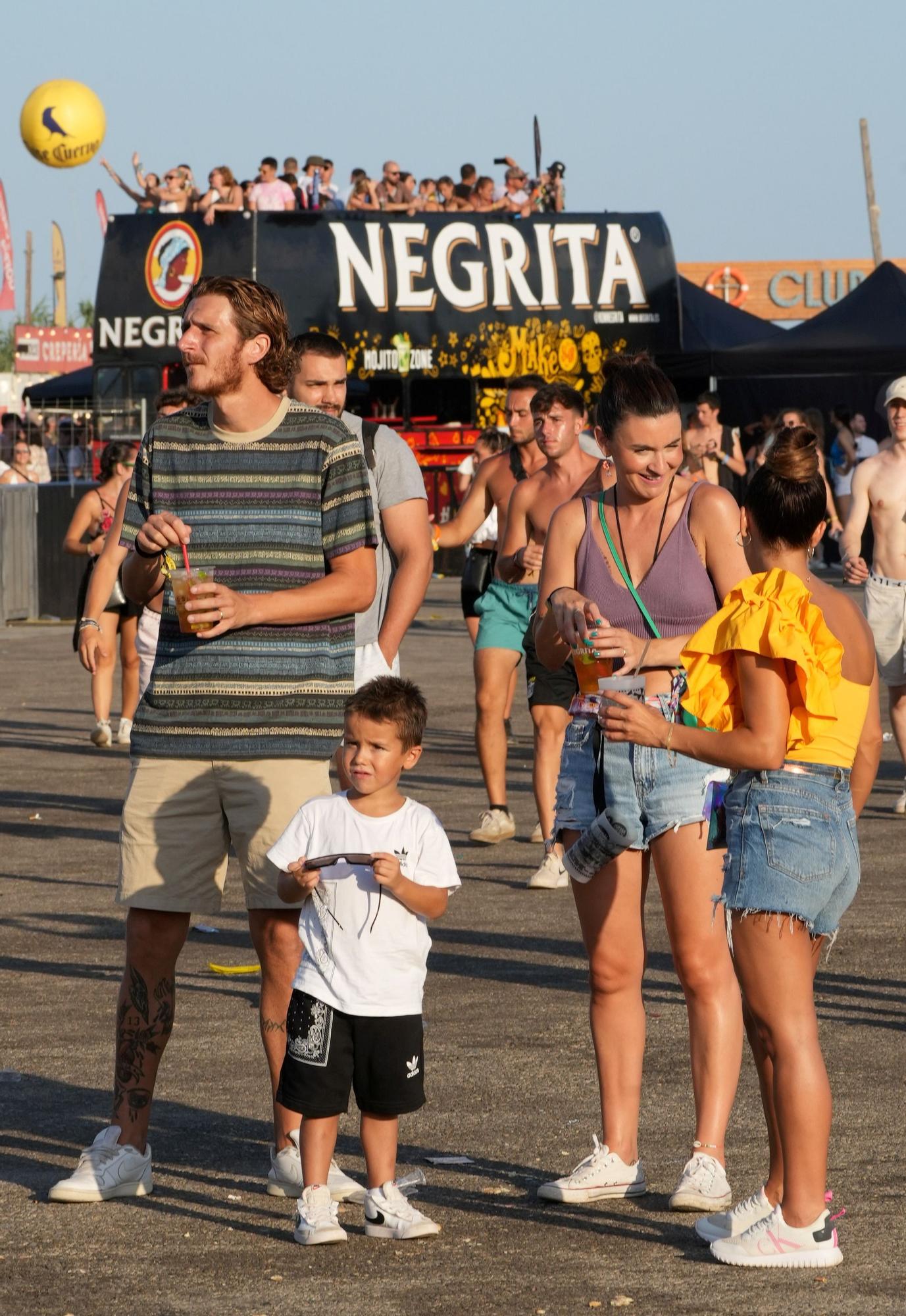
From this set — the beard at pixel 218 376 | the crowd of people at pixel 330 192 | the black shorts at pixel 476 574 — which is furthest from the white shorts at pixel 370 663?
the crowd of people at pixel 330 192

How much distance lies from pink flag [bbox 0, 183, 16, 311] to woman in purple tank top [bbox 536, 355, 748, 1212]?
174 feet

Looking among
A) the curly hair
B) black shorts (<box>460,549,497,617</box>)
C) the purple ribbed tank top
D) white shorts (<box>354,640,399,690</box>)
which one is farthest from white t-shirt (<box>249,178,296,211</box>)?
the purple ribbed tank top

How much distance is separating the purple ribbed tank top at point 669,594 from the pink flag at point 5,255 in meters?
53.0

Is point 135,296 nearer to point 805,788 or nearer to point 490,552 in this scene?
point 490,552

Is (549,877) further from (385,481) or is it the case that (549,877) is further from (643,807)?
(643,807)

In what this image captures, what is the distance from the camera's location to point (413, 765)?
15.6 feet

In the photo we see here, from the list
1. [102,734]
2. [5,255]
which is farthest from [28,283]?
[102,734]

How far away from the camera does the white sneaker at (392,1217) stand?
15.3ft

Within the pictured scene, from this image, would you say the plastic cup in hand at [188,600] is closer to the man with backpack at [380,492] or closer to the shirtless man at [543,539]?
the man with backpack at [380,492]

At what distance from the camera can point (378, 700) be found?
471cm

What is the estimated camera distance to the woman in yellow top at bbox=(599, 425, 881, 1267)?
4258 millimetres

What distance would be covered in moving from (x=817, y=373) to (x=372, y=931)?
902 inches

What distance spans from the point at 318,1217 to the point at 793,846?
1310mm

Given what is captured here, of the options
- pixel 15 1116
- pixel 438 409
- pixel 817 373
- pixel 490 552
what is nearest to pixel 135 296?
pixel 438 409
